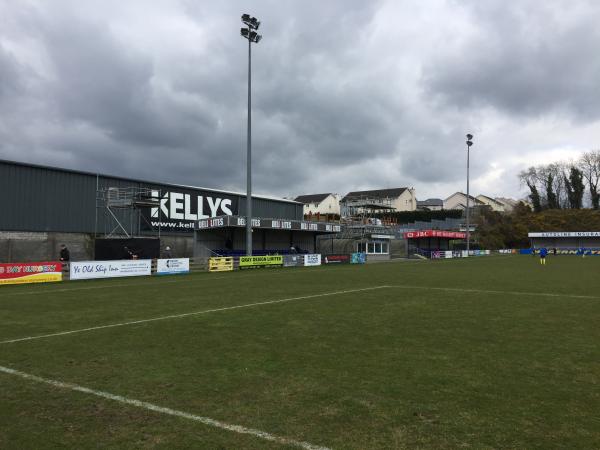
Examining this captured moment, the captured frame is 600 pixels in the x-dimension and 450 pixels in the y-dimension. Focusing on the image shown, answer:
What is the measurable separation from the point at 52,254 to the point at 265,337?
110 ft

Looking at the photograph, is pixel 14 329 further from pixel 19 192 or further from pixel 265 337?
pixel 19 192

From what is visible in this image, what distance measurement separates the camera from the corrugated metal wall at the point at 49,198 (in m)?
34.2

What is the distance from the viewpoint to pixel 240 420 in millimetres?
4645

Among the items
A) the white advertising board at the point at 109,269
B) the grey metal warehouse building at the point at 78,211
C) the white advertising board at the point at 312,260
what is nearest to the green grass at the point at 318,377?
the white advertising board at the point at 109,269

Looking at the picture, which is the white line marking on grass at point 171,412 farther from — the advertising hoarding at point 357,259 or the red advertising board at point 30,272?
the advertising hoarding at point 357,259

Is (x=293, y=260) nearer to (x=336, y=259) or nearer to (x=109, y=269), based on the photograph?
(x=336, y=259)

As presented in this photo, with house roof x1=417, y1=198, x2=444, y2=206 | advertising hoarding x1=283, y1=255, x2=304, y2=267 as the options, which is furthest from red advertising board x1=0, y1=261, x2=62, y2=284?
house roof x1=417, y1=198, x2=444, y2=206

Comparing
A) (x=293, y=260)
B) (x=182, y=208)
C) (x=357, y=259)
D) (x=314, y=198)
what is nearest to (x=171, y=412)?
(x=293, y=260)

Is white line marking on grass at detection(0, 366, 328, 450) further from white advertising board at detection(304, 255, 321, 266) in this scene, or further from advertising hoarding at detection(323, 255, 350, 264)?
advertising hoarding at detection(323, 255, 350, 264)

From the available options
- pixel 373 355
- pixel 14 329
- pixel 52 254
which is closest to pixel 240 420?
pixel 373 355

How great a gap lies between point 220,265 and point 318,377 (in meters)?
28.1

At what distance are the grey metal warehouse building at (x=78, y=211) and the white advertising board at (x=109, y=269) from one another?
796 centimetres

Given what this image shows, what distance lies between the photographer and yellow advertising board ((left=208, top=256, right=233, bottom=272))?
109ft

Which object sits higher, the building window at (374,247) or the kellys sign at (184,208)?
the kellys sign at (184,208)
